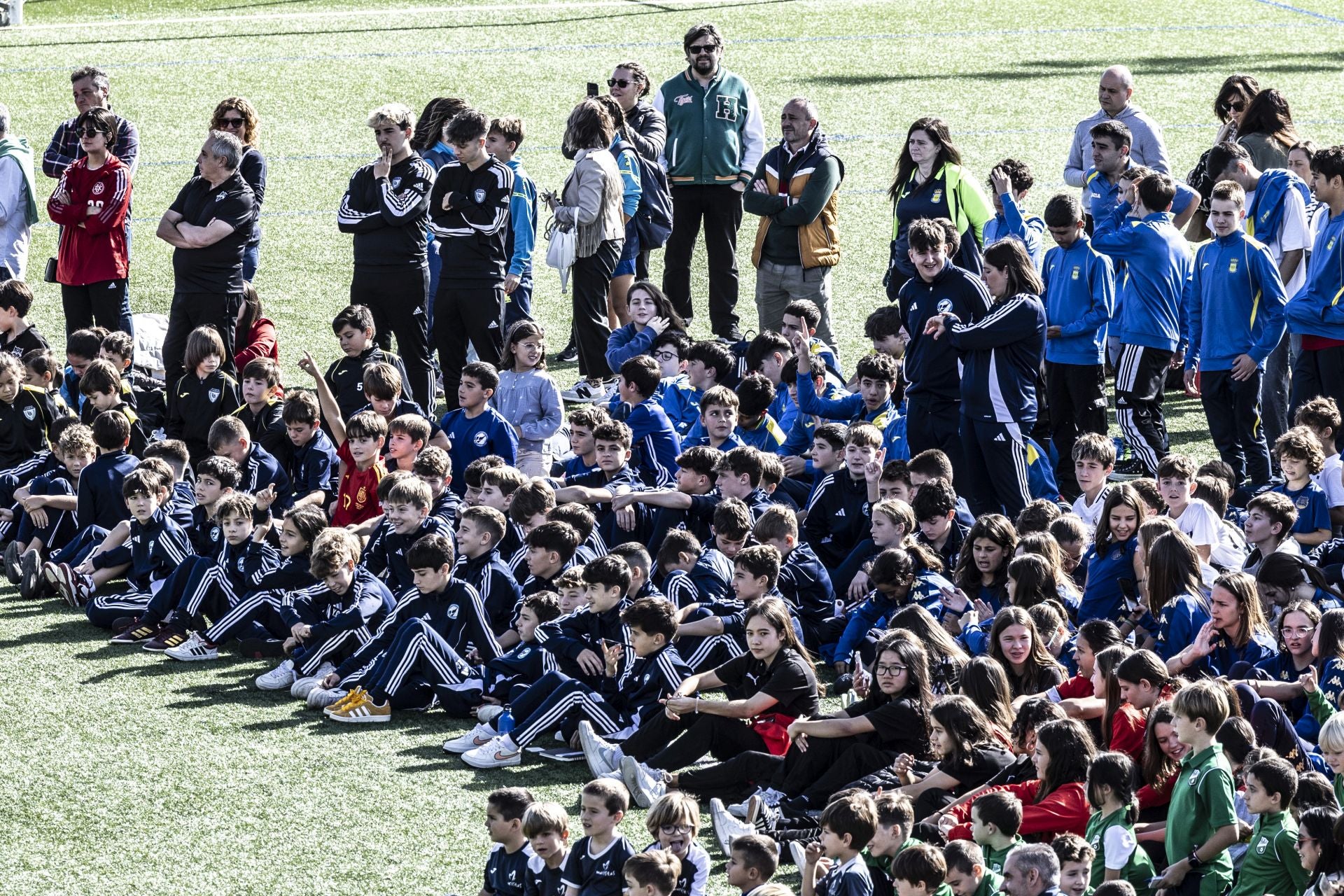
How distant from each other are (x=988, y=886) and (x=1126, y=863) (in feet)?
1.89

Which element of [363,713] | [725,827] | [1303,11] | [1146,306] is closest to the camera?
[725,827]

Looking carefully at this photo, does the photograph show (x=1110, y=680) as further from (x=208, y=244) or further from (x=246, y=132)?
(x=246, y=132)

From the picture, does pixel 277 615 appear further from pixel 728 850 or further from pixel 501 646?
pixel 728 850

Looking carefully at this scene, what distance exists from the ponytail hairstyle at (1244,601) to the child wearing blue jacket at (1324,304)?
3.01 metres

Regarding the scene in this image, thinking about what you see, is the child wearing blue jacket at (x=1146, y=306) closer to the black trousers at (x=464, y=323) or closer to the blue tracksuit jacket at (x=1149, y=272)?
the blue tracksuit jacket at (x=1149, y=272)

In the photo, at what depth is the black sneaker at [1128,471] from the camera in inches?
458

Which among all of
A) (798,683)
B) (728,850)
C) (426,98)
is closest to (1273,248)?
(798,683)

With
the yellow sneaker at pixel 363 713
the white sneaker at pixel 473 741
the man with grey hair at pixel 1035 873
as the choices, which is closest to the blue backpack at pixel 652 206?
the yellow sneaker at pixel 363 713

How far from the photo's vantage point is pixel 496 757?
8586 mm

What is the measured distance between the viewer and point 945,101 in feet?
69.0

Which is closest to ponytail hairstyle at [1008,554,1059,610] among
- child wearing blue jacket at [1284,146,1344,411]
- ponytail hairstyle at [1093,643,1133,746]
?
ponytail hairstyle at [1093,643,1133,746]

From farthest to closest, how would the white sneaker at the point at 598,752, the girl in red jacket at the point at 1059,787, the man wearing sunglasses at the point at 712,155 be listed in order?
the man wearing sunglasses at the point at 712,155 → the white sneaker at the point at 598,752 → the girl in red jacket at the point at 1059,787

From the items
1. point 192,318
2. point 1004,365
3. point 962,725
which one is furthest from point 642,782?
point 192,318

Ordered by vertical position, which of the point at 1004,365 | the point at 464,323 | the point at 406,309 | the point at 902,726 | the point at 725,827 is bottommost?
the point at 725,827
